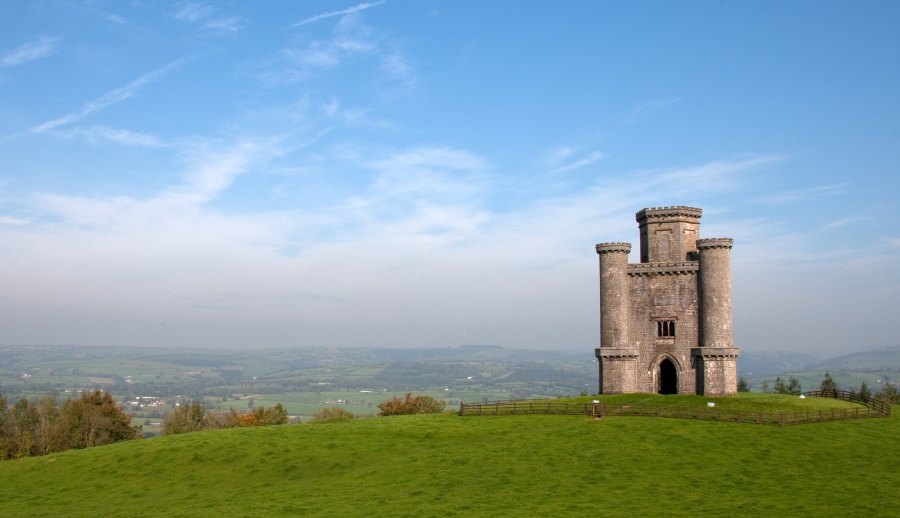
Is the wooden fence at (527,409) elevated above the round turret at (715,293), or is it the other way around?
the round turret at (715,293)

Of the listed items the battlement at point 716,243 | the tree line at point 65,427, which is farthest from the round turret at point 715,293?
the tree line at point 65,427

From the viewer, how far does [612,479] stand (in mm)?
34719

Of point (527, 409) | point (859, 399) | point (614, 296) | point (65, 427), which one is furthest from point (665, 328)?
point (65, 427)

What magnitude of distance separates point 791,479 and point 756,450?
17.8ft

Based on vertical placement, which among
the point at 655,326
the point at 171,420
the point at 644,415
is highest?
the point at 655,326

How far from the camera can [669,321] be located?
61.7 metres

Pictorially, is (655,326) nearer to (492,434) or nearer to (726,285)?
(726,285)

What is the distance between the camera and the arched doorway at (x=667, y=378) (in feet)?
207

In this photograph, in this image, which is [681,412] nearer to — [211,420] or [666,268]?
[666,268]

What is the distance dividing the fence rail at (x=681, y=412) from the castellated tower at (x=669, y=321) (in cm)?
792

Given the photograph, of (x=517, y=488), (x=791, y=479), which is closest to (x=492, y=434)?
(x=517, y=488)

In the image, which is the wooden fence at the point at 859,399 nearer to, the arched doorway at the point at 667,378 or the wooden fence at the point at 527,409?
A: the arched doorway at the point at 667,378

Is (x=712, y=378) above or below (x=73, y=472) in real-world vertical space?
above

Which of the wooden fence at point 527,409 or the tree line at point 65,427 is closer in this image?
the wooden fence at point 527,409
